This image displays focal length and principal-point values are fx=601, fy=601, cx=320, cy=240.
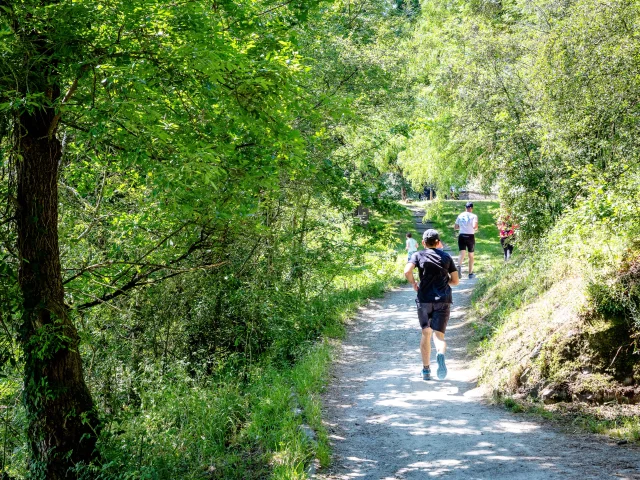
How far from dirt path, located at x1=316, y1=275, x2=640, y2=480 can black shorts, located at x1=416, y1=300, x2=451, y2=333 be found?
0.85 meters

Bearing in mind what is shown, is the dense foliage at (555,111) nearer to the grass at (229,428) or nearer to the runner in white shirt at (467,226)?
the runner in white shirt at (467,226)

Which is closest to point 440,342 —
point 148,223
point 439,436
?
point 439,436

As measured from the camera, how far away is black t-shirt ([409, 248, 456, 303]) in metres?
8.11

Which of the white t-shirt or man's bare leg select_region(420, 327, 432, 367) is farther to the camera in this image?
the white t-shirt

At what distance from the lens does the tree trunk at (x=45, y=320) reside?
18.9 feet

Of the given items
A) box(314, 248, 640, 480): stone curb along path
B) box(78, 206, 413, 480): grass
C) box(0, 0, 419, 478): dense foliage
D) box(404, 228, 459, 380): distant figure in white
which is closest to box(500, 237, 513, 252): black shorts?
box(0, 0, 419, 478): dense foliage

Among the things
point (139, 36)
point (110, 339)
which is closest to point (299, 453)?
point (139, 36)

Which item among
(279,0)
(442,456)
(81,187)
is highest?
(279,0)

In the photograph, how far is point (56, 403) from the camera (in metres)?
5.98

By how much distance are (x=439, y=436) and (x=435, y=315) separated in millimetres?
2179

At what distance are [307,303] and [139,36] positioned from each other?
27.3 feet

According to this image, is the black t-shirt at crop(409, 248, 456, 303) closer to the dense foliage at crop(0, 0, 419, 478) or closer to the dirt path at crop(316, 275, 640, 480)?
the dirt path at crop(316, 275, 640, 480)

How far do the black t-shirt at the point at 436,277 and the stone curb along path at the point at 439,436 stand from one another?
124cm

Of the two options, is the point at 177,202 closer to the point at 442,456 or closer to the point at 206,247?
the point at 206,247
